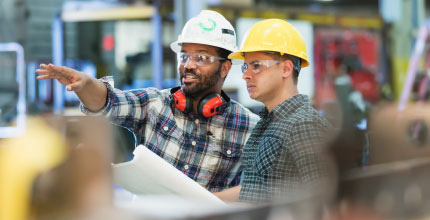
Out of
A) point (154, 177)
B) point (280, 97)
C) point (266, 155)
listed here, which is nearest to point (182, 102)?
point (280, 97)

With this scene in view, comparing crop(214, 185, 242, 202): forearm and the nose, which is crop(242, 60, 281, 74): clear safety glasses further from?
crop(214, 185, 242, 202): forearm

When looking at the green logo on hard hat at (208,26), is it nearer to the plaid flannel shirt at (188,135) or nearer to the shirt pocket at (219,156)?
the plaid flannel shirt at (188,135)

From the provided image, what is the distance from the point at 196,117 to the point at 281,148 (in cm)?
68

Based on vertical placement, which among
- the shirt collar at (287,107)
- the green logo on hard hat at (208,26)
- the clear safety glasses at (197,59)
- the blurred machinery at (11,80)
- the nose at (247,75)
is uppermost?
the green logo on hard hat at (208,26)

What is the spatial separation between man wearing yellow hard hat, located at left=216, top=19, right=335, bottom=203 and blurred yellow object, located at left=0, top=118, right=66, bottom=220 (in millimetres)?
1128

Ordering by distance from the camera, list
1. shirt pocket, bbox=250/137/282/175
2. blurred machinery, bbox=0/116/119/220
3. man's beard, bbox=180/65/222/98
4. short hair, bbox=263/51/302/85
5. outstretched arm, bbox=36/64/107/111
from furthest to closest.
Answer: man's beard, bbox=180/65/222/98 < short hair, bbox=263/51/302/85 < outstretched arm, bbox=36/64/107/111 < shirt pocket, bbox=250/137/282/175 < blurred machinery, bbox=0/116/119/220

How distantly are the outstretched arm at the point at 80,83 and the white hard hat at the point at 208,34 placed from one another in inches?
18.3

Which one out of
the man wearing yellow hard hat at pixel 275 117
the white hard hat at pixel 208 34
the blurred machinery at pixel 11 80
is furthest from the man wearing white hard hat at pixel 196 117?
the blurred machinery at pixel 11 80

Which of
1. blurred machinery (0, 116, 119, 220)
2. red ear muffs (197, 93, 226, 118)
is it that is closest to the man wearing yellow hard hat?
red ear muffs (197, 93, 226, 118)

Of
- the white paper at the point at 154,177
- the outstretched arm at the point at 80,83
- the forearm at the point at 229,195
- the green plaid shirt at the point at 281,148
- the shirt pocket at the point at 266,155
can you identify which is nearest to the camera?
the white paper at the point at 154,177

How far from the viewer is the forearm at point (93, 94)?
7.35 feet

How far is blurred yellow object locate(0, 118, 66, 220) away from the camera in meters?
0.59

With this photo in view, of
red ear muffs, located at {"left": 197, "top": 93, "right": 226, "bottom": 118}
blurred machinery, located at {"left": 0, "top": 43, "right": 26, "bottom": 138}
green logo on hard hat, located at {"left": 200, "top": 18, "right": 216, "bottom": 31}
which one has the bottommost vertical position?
blurred machinery, located at {"left": 0, "top": 43, "right": 26, "bottom": 138}

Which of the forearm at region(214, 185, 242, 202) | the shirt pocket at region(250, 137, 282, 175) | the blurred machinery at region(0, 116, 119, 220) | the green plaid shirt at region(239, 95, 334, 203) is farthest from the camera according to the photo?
the forearm at region(214, 185, 242, 202)
